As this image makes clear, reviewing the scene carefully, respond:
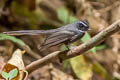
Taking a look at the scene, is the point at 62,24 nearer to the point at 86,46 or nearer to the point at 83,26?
the point at 83,26

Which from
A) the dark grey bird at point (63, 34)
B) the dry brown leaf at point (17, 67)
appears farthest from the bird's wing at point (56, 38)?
the dry brown leaf at point (17, 67)

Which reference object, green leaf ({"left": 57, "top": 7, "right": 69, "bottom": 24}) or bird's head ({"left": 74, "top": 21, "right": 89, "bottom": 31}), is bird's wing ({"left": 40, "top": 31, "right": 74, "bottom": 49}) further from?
green leaf ({"left": 57, "top": 7, "right": 69, "bottom": 24})

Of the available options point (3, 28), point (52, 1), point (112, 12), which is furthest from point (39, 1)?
point (112, 12)

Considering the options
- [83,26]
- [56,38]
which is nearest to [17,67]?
[56,38]

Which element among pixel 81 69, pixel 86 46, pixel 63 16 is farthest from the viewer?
pixel 63 16

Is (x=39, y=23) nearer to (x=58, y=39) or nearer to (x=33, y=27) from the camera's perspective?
(x=33, y=27)

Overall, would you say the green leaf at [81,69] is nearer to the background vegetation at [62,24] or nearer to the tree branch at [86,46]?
the background vegetation at [62,24]

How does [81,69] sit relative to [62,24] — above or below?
below

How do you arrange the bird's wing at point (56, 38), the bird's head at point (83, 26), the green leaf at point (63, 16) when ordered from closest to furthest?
the bird's wing at point (56, 38), the bird's head at point (83, 26), the green leaf at point (63, 16)
